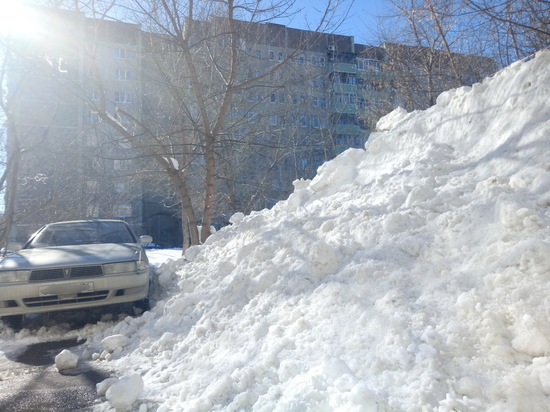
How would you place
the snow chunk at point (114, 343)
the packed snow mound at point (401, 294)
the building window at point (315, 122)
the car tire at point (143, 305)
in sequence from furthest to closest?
the building window at point (315, 122), the car tire at point (143, 305), the snow chunk at point (114, 343), the packed snow mound at point (401, 294)

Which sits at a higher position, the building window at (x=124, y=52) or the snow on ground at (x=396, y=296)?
the building window at (x=124, y=52)

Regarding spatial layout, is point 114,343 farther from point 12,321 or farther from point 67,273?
point 12,321

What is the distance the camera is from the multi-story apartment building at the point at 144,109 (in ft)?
31.8

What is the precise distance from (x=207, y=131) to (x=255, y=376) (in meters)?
6.80

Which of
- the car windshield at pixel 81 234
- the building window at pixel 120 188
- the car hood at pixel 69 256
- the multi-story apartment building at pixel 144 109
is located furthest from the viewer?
the building window at pixel 120 188

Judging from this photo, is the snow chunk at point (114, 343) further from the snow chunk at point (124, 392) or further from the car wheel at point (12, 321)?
the car wheel at point (12, 321)

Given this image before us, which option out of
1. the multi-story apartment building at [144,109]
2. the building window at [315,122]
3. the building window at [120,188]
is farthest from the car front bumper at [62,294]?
the building window at [120,188]

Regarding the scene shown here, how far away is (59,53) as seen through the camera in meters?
10.8

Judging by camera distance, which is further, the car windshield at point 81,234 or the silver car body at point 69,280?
the car windshield at point 81,234

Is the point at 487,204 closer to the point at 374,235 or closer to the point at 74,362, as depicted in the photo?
the point at 374,235

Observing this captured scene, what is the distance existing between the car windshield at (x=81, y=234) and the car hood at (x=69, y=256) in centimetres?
36

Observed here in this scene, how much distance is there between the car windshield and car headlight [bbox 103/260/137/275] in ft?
4.51

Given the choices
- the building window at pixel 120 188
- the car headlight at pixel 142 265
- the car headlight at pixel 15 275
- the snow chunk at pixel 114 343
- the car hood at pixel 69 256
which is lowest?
the snow chunk at pixel 114 343

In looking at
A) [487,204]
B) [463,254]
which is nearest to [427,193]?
[487,204]
